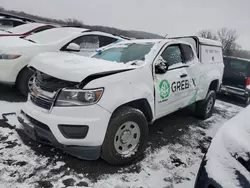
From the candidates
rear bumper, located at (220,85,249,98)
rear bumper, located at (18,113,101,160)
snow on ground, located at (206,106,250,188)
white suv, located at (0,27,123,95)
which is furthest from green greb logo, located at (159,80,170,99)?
rear bumper, located at (220,85,249,98)

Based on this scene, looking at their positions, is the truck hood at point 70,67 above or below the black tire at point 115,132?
above

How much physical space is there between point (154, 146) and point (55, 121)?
178 centimetres

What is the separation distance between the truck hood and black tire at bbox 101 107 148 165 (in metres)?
0.56

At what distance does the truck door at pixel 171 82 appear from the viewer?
137 inches

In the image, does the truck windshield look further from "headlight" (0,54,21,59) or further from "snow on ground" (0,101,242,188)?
"headlight" (0,54,21,59)

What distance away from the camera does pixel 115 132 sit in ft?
9.18

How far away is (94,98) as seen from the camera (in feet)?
8.59

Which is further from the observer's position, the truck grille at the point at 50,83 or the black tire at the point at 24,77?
the black tire at the point at 24,77

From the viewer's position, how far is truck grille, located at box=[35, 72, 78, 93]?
108 inches

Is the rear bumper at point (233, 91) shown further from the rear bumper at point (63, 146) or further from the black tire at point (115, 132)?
the rear bumper at point (63, 146)

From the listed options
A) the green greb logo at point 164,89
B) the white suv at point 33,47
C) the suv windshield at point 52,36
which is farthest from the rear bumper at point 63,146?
the suv windshield at point 52,36

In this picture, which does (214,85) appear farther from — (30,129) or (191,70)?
(30,129)

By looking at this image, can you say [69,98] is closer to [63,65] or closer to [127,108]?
[63,65]

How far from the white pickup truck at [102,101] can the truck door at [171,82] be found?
0.01 m
